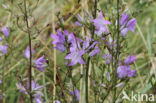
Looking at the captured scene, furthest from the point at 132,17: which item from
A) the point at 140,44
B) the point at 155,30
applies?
the point at 155,30

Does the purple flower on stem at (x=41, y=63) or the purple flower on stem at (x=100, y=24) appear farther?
the purple flower on stem at (x=41, y=63)

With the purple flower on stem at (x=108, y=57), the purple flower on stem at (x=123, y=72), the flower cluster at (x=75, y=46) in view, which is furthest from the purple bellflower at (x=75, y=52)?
the purple flower on stem at (x=123, y=72)

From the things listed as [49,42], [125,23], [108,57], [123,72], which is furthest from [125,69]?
[49,42]

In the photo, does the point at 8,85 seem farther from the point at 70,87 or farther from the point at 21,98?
the point at 70,87

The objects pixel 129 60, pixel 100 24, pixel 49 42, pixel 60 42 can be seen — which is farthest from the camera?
pixel 49 42

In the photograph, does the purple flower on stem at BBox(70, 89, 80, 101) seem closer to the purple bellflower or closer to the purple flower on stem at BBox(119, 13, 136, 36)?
the purple bellflower

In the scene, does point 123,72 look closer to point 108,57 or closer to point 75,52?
point 108,57

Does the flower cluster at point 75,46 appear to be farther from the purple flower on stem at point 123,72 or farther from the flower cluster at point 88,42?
the purple flower on stem at point 123,72

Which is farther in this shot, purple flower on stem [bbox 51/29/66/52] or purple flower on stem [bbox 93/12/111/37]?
purple flower on stem [bbox 51/29/66/52]

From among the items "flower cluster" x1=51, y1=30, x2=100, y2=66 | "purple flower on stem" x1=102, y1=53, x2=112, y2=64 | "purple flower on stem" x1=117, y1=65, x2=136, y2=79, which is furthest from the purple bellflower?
"purple flower on stem" x1=117, y1=65, x2=136, y2=79

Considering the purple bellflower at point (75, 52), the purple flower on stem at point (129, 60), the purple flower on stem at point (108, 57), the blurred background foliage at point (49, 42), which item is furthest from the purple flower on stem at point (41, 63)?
the purple flower on stem at point (129, 60)

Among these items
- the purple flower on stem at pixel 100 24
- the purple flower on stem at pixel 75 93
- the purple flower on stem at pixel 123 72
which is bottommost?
the purple flower on stem at pixel 75 93

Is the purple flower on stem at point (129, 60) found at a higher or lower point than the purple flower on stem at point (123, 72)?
higher

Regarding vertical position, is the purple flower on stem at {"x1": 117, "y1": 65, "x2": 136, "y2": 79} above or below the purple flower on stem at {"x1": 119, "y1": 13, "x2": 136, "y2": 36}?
below
